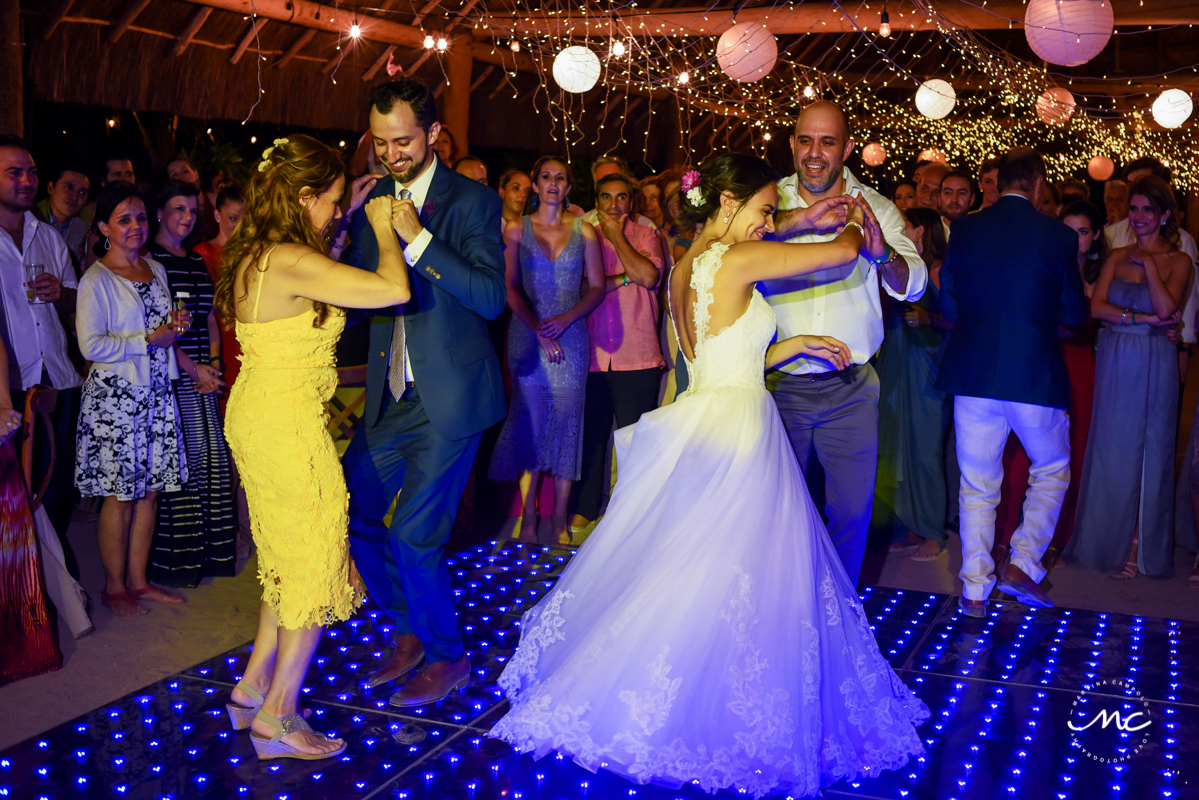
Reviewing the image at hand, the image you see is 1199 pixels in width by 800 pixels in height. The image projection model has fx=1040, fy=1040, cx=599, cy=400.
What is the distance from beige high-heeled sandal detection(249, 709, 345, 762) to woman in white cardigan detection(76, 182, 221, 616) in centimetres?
157

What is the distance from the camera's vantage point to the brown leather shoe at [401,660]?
3127 mm

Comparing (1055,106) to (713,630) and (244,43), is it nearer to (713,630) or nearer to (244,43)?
(244,43)

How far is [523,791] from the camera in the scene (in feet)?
8.17

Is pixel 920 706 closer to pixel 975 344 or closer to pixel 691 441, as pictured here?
pixel 691 441

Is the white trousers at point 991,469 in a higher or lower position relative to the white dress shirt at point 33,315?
lower

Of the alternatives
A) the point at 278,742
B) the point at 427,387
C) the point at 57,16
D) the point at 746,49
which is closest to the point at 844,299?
the point at 427,387

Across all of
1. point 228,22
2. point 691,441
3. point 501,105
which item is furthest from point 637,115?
point 691,441

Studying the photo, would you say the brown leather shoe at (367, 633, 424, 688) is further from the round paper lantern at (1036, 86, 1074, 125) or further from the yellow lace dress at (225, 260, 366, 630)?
the round paper lantern at (1036, 86, 1074, 125)

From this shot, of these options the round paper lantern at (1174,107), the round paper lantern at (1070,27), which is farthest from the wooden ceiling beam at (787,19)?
the round paper lantern at (1070,27)

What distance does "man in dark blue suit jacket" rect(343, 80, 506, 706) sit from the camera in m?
2.89

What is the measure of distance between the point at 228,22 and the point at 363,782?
6528mm

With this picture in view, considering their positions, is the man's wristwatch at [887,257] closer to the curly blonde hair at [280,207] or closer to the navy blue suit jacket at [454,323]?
the navy blue suit jacket at [454,323]

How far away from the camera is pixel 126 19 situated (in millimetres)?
6773

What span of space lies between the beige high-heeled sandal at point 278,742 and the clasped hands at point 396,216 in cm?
126
